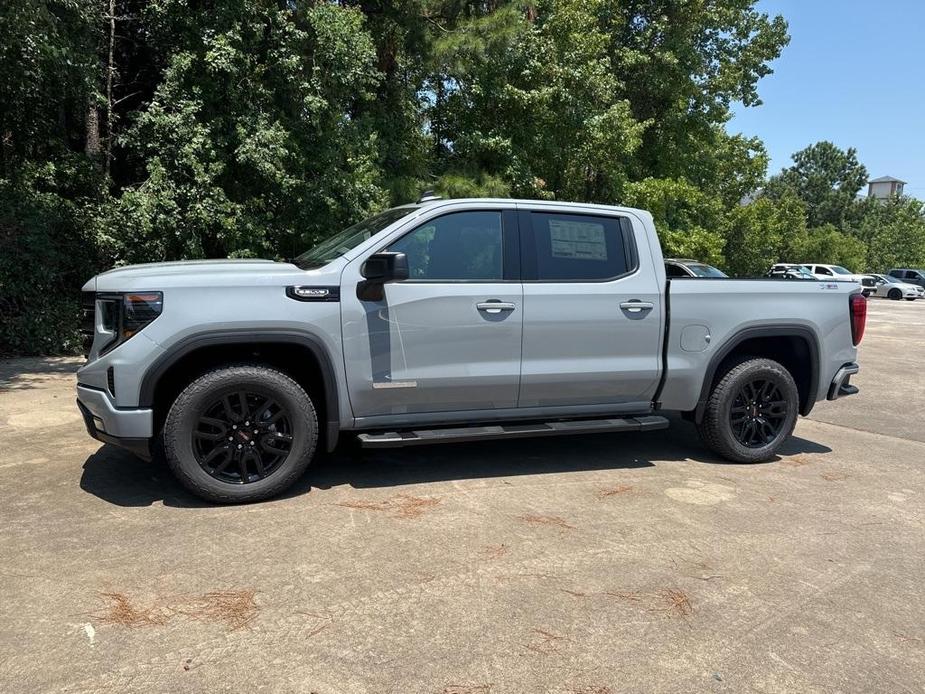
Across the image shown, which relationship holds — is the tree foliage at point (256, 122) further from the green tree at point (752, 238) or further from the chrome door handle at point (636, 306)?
the green tree at point (752, 238)

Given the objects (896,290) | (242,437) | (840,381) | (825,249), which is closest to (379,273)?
(242,437)

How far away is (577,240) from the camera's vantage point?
5.30 meters

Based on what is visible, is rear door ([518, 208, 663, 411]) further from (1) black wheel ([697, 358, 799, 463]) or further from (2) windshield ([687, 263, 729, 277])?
(2) windshield ([687, 263, 729, 277])

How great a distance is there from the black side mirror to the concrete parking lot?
52.9 inches

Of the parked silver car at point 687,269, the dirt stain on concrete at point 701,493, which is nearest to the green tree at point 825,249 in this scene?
the parked silver car at point 687,269

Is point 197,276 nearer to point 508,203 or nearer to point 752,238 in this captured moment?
point 508,203

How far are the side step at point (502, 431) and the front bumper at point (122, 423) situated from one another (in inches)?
50.4

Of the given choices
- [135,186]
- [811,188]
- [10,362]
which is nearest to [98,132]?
[135,186]

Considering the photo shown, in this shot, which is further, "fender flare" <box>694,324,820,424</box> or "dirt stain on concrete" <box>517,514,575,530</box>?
"fender flare" <box>694,324,820,424</box>

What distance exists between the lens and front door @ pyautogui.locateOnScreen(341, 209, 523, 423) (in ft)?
15.2

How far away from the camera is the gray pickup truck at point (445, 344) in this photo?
14.1 feet

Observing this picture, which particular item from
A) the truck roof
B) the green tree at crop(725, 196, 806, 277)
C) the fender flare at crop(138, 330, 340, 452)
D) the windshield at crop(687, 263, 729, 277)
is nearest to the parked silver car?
the windshield at crop(687, 263, 729, 277)

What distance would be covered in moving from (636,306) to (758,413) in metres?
1.52

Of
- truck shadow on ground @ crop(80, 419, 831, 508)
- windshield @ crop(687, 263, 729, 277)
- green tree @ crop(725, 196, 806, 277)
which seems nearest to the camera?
truck shadow on ground @ crop(80, 419, 831, 508)
